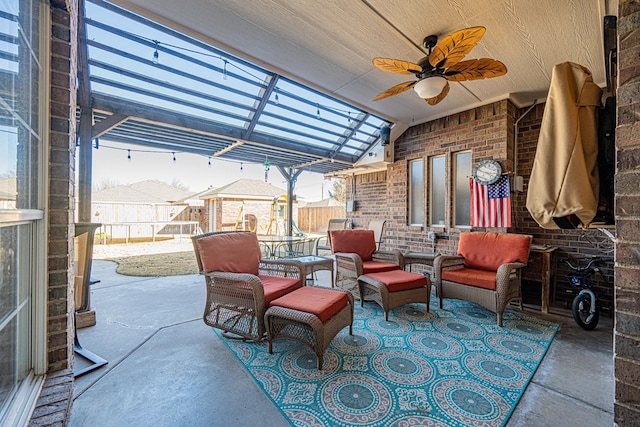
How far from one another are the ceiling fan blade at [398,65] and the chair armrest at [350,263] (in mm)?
2230

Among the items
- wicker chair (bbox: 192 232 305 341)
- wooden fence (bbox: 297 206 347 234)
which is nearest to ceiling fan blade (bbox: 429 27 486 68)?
wicker chair (bbox: 192 232 305 341)

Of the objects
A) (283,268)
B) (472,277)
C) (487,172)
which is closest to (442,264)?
(472,277)

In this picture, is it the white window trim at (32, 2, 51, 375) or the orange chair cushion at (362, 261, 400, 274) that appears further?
the orange chair cushion at (362, 261, 400, 274)

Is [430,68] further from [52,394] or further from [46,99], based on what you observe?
[52,394]

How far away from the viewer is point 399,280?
3.19 m

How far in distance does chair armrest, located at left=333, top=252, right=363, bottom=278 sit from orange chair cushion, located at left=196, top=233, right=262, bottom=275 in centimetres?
120

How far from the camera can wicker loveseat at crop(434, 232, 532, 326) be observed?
119 inches

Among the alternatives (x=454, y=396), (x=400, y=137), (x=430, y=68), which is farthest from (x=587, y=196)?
(x=400, y=137)

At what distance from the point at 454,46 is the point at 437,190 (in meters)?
3.16

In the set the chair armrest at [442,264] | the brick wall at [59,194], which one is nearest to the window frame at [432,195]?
the chair armrest at [442,264]

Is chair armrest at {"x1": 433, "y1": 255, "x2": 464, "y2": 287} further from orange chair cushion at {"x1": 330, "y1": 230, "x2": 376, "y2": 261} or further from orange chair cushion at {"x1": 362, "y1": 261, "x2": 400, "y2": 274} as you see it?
orange chair cushion at {"x1": 330, "y1": 230, "x2": 376, "y2": 261}

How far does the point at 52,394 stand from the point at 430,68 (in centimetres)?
365

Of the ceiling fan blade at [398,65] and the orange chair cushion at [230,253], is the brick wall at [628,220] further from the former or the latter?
the orange chair cushion at [230,253]

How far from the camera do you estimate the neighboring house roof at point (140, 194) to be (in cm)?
1474
